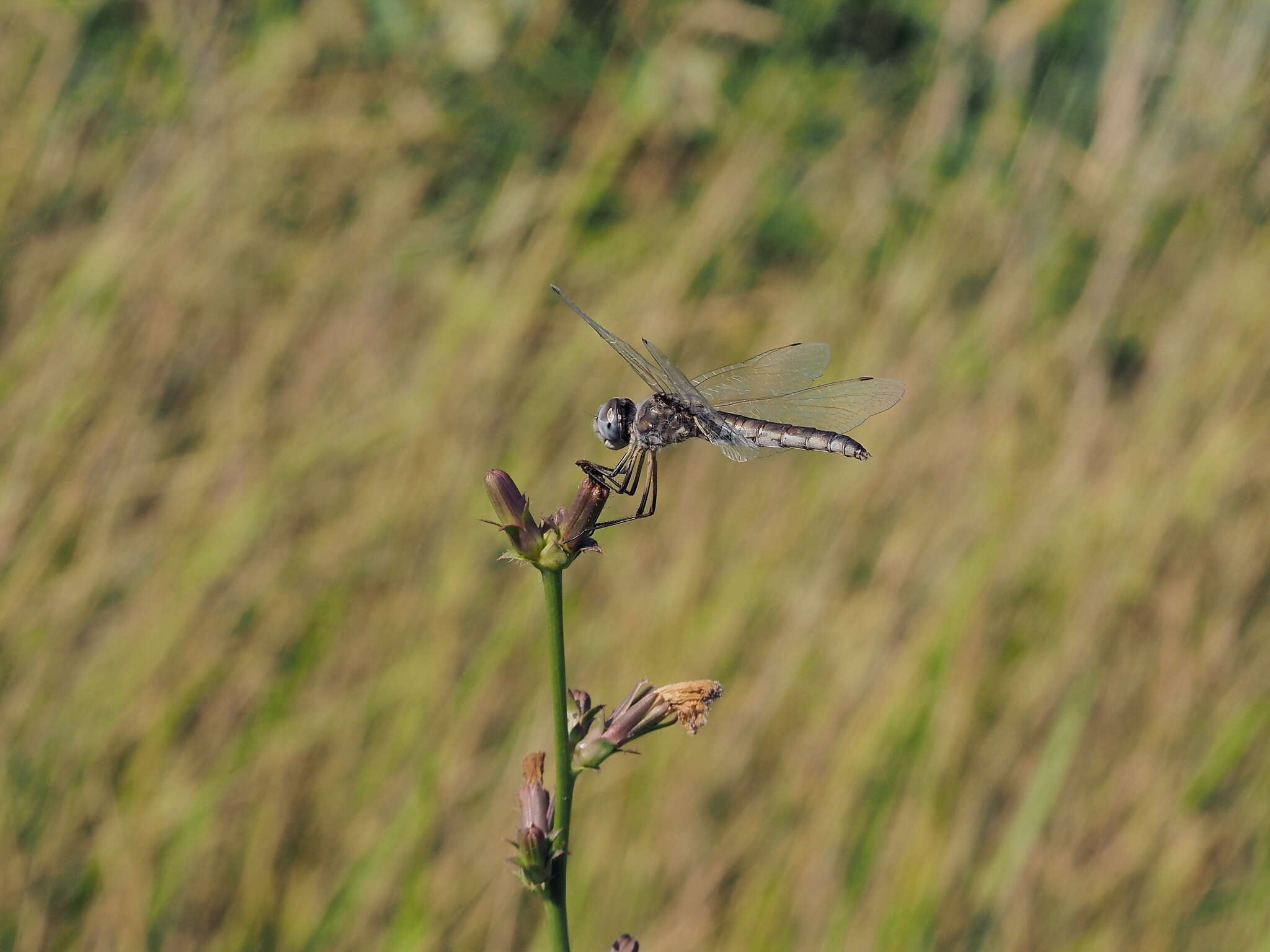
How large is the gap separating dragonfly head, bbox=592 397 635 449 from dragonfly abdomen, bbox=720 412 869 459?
0.92ft

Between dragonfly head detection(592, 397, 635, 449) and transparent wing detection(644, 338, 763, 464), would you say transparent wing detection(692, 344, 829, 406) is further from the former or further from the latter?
dragonfly head detection(592, 397, 635, 449)

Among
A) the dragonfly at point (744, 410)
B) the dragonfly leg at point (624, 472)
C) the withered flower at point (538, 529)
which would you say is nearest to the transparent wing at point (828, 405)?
the dragonfly at point (744, 410)

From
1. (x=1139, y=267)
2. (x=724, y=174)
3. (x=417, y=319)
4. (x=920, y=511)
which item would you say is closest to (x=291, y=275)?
(x=417, y=319)

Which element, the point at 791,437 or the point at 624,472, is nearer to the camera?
the point at 624,472

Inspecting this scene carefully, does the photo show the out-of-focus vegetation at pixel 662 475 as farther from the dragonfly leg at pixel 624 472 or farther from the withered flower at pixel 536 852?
the withered flower at pixel 536 852

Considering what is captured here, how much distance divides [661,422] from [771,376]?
0.37 metres

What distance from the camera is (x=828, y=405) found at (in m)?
2.10

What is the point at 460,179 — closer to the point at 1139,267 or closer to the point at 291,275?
the point at 291,275

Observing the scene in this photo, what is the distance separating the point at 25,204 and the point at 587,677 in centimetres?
239

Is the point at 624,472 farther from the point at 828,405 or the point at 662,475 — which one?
the point at 662,475

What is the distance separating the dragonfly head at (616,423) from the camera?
1846 millimetres

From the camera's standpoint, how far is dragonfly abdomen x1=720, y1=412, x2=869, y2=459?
6.84ft

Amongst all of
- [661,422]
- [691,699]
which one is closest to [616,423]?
[661,422]

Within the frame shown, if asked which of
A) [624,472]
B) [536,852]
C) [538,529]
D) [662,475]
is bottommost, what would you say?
[536,852]
